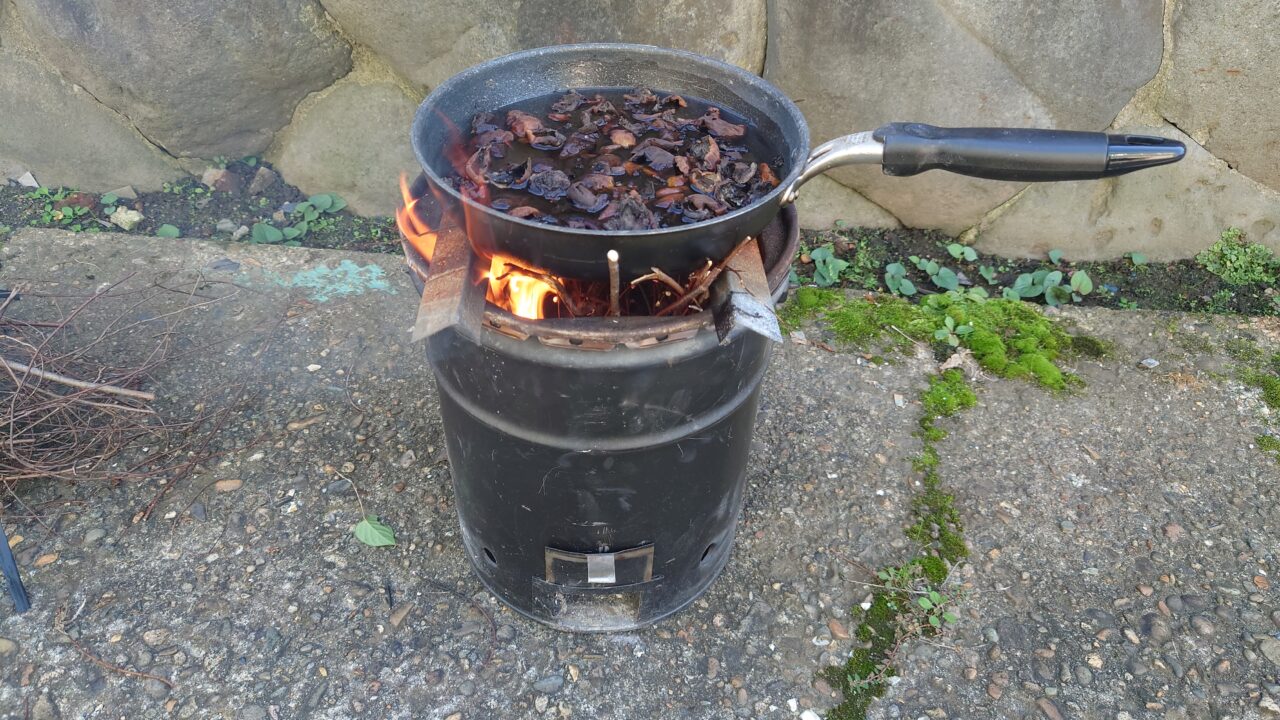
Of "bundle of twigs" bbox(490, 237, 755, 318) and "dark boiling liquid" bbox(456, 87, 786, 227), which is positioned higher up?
"dark boiling liquid" bbox(456, 87, 786, 227)

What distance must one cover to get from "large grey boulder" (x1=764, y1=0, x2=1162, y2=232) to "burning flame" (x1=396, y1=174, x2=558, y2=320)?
7.14 feet

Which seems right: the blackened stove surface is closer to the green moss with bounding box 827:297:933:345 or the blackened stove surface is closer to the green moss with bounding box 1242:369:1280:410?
the green moss with bounding box 827:297:933:345

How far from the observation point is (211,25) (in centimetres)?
378

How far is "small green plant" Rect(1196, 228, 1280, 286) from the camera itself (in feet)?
13.3

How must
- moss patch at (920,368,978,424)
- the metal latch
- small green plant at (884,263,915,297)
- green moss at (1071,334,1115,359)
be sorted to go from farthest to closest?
small green plant at (884,263,915,297) < green moss at (1071,334,1115,359) < moss patch at (920,368,978,424) < the metal latch

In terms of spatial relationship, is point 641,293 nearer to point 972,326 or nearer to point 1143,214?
point 972,326

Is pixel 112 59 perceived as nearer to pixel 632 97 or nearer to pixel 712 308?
pixel 632 97

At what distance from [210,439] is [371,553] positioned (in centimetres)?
83

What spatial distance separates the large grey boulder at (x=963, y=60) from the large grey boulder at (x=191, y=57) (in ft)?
6.87

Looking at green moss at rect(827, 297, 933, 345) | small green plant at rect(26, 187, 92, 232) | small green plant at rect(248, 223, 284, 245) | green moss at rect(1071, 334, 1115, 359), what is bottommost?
green moss at rect(1071, 334, 1115, 359)

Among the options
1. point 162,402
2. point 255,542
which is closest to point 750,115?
point 255,542

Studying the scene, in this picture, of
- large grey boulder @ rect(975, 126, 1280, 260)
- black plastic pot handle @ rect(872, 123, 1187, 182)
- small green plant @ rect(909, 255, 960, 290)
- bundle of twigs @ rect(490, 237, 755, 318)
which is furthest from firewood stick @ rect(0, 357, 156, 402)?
large grey boulder @ rect(975, 126, 1280, 260)

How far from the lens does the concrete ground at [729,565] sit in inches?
99.0

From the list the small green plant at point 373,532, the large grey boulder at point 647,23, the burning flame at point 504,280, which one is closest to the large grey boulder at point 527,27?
the large grey boulder at point 647,23
